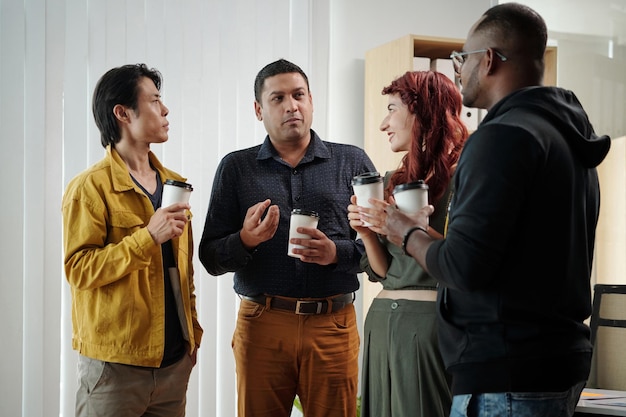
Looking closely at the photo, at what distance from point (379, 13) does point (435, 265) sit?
3.08 meters

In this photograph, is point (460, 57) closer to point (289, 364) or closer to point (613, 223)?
point (289, 364)

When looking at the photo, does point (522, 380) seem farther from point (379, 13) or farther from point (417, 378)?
point (379, 13)

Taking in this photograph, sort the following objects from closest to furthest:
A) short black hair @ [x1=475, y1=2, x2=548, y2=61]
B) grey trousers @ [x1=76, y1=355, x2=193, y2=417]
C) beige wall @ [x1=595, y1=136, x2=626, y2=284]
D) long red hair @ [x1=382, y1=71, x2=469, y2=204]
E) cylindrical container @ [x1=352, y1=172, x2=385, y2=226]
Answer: short black hair @ [x1=475, y1=2, x2=548, y2=61] < cylindrical container @ [x1=352, y1=172, x2=385, y2=226] < long red hair @ [x1=382, y1=71, x2=469, y2=204] < grey trousers @ [x1=76, y1=355, x2=193, y2=417] < beige wall @ [x1=595, y1=136, x2=626, y2=284]

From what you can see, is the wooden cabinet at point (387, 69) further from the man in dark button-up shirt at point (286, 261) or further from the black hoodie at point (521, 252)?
the black hoodie at point (521, 252)

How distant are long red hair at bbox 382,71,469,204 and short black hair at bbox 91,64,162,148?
0.89 m

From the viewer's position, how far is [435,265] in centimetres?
155

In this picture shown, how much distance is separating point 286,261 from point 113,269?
1.98 feet

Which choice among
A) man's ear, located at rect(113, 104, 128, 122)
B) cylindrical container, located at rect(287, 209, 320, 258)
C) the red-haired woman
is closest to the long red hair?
the red-haired woman

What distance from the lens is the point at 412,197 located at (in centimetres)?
189

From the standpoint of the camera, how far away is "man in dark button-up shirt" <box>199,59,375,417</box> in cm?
254

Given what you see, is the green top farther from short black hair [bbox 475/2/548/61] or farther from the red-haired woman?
short black hair [bbox 475/2/548/61]

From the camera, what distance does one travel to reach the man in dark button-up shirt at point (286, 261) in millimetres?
2545

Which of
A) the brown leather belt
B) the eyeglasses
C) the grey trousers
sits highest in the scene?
the eyeglasses

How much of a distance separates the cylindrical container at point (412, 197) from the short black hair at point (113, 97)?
1083mm
